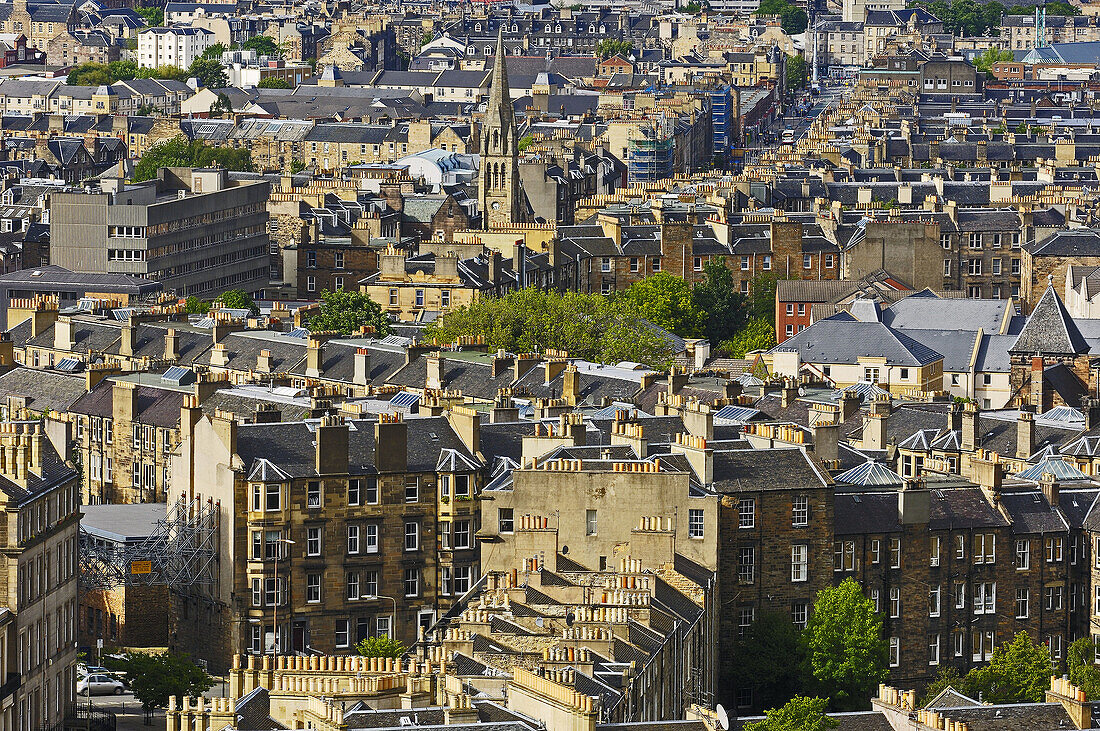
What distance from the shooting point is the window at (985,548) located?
95.1 meters

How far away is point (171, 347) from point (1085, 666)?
5485 centimetres

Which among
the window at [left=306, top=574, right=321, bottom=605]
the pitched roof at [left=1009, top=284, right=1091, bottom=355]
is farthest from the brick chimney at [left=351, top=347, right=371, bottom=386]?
the window at [left=306, top=574, right=321, bottom=605]

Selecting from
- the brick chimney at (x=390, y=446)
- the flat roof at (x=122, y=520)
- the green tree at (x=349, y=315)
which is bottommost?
the flat roof at (x=122, y=520)

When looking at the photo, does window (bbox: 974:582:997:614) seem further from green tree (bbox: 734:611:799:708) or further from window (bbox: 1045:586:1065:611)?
green tree (bbox: 734:611:799:708)

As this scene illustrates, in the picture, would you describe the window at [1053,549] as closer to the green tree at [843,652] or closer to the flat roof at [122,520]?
the green tree at [843,652]

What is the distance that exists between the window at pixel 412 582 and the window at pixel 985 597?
17465 millimetres

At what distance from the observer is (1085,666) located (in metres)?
88.5

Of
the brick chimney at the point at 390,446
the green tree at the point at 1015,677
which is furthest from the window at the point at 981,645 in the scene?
the brick chimney at the point at 390,446

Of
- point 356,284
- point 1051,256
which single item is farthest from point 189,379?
point 1051,256

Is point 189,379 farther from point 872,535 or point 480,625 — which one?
point 480,625

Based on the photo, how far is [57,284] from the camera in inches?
6599

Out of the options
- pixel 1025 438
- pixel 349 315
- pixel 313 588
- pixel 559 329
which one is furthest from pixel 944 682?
pixel 349 315

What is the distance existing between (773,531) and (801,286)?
7964 centimetres

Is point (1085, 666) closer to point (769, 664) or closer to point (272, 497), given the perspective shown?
point (769, 664)
